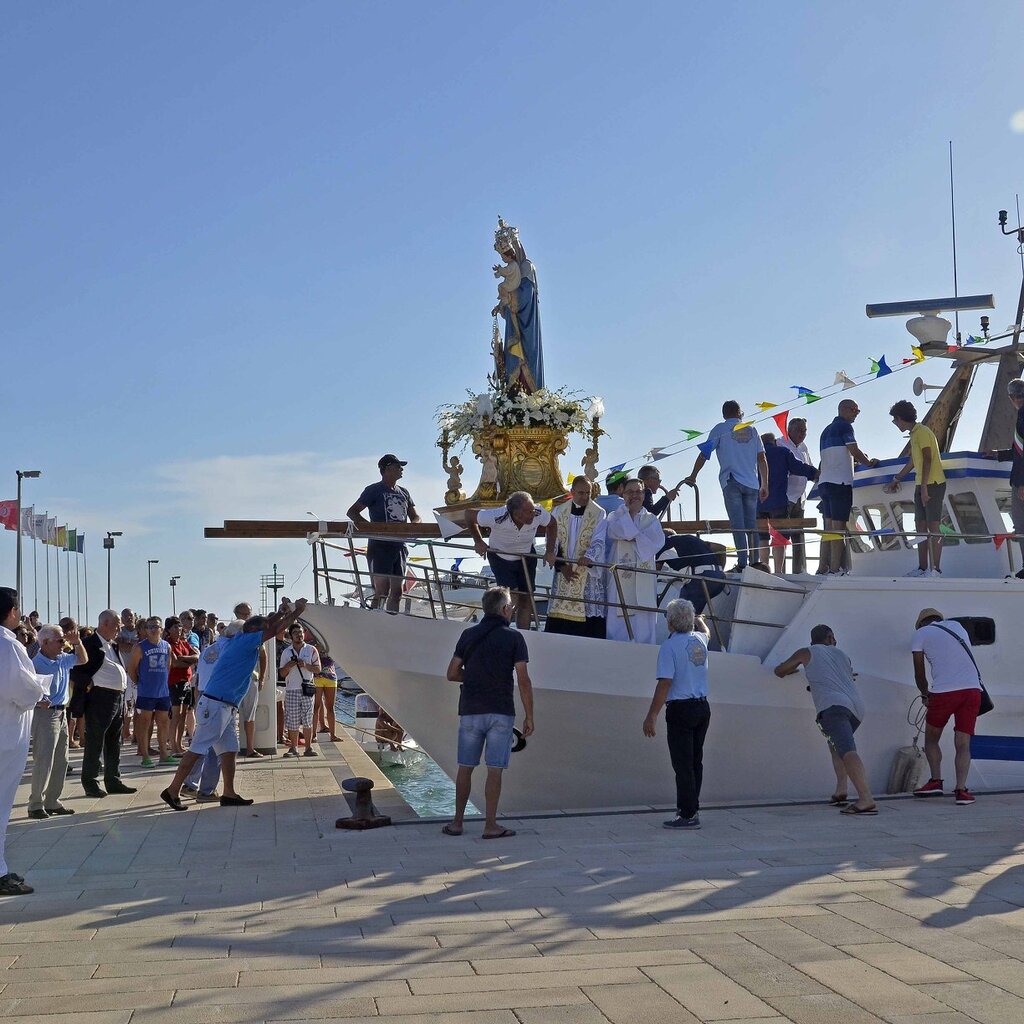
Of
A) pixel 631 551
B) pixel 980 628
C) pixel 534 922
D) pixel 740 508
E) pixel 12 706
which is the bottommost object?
pixel 534 922

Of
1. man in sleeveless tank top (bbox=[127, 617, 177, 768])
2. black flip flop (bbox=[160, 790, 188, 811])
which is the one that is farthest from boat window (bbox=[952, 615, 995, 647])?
man in sleeveless tank top (bbox=[127, 617, 177, 768])

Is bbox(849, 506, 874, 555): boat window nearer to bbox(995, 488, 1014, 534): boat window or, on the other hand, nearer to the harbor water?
bbox(995, 488, 1014, 534): boat window

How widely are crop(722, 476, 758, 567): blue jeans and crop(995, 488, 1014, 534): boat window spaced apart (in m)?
2.34

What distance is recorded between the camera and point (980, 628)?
1120cm

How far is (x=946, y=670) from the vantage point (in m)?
9.68

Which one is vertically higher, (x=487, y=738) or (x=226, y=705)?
(x=226, y=705)

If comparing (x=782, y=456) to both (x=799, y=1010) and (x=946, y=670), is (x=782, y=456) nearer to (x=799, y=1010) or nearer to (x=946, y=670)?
(x=946, y=670)

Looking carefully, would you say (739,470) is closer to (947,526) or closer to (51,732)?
(947,526)

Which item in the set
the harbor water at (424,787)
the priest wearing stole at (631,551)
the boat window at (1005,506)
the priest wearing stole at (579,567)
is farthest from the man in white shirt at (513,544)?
the boat window at (1005,506)

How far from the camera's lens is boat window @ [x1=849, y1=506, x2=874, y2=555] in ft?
41.8

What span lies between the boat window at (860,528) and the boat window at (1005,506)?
1.30m

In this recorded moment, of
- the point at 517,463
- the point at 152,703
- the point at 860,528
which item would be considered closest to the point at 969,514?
the point at 860,528

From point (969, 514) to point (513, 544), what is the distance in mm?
4754

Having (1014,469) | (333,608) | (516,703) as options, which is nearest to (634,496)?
(516,703)
